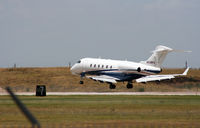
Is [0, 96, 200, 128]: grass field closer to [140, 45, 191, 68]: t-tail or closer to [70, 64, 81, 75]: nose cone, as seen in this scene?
[140, 45, 191, 68]: t-tail

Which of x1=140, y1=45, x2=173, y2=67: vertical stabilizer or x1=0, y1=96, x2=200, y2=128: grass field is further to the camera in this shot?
x1=140, y1=45, x2=173, y2=67: vertical stabilizer

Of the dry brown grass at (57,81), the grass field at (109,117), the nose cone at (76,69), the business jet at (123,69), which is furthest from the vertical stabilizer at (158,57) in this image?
the grass field at (109,117)

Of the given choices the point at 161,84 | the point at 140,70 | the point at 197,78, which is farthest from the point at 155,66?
the point at 197,78

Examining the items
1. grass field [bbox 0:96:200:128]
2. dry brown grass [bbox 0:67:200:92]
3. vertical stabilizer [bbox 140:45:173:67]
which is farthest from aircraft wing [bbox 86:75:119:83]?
grass field [bbox 0:96:200:128]

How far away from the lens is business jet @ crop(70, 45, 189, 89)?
2908 inches

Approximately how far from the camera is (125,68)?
7550cm

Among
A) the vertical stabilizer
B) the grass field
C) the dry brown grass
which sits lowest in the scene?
the grass field

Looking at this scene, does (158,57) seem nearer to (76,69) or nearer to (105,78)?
(105,78)

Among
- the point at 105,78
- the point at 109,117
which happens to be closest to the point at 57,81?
the point at 105,78

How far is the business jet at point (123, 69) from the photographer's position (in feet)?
242

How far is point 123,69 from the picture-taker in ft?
248

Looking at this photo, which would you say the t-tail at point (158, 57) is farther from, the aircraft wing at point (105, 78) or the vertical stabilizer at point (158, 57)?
the aircraft wing at point (105, 78)

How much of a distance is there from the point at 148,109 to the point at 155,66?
3771 cm

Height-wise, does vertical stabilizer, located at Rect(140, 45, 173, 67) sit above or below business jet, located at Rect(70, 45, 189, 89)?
above
